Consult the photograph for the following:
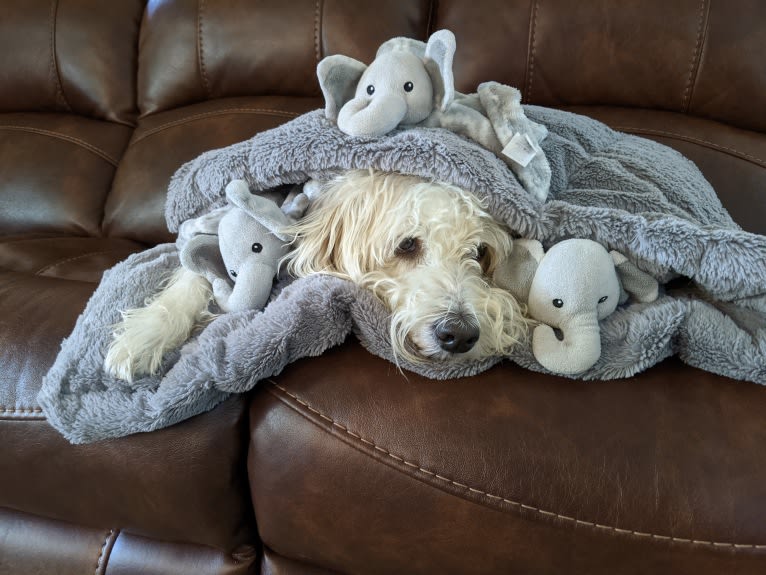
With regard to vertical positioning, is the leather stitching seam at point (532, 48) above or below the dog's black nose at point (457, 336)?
above

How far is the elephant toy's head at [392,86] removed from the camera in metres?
0.97

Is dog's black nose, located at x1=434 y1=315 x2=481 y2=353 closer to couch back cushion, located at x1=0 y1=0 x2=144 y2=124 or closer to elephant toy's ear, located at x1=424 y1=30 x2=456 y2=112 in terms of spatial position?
elephant toy's ear, located at x1=424 y1=30 x2=456 y2=112

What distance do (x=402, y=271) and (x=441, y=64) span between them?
0.35 meters

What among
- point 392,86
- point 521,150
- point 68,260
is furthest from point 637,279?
point 68,260

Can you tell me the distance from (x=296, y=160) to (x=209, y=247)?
0.71 feet

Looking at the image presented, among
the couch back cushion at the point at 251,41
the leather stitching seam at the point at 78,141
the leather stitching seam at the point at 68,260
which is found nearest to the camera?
the leather stitching seam at the point at 68,260

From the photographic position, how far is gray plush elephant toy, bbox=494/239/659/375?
0.85 meters

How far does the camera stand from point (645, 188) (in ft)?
3.67

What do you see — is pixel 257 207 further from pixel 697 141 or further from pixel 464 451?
pixel 697 141

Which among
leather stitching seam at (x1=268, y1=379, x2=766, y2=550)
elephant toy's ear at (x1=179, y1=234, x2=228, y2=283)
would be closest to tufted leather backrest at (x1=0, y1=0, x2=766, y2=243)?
elephant toy's ear at (x1=179, y1=234, x2=228, y2=283)

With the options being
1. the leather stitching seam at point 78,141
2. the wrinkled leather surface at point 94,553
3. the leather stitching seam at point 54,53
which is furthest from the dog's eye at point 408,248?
the leather stitching seam at point 54,53

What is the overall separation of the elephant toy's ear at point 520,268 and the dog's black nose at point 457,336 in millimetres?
166

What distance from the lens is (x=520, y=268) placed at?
101 centimetres

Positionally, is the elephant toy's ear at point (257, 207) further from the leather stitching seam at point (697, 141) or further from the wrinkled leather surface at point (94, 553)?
the leather stitching seam at point (697, 141)
